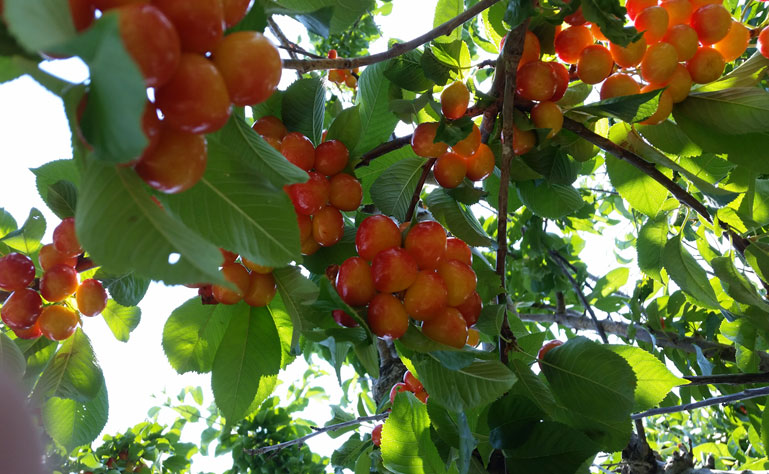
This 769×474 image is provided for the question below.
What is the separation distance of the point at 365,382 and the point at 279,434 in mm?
749

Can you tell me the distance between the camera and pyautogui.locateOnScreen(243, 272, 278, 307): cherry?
0.90 metres

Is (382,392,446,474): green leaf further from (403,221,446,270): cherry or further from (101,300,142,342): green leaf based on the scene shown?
(101,300,142,342): green leaf

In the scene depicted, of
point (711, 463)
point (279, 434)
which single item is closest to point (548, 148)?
point (711, 463)

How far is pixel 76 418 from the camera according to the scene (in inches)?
48.4

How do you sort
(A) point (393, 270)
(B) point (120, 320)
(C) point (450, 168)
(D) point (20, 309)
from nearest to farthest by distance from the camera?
(A) point (393, 270) → (C) point (450, 168) → (D) point (20, 309) → (B) point (120, 320)

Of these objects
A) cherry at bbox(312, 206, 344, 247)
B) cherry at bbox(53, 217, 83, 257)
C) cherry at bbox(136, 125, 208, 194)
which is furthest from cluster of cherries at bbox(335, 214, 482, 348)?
cherry at bbox(53, 217, 83, 257)

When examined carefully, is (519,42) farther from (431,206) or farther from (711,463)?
(711,463)

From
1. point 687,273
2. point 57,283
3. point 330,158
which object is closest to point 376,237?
point 330,158

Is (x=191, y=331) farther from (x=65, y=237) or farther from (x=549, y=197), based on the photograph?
(x=549, y=197)

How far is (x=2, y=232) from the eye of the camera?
133cm

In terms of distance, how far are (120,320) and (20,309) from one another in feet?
0.95

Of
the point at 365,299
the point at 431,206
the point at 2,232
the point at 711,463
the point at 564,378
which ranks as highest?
the point at 2,232

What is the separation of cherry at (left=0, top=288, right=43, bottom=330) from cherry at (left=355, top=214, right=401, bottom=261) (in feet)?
2.35

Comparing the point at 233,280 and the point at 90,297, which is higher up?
the point at 90,297
